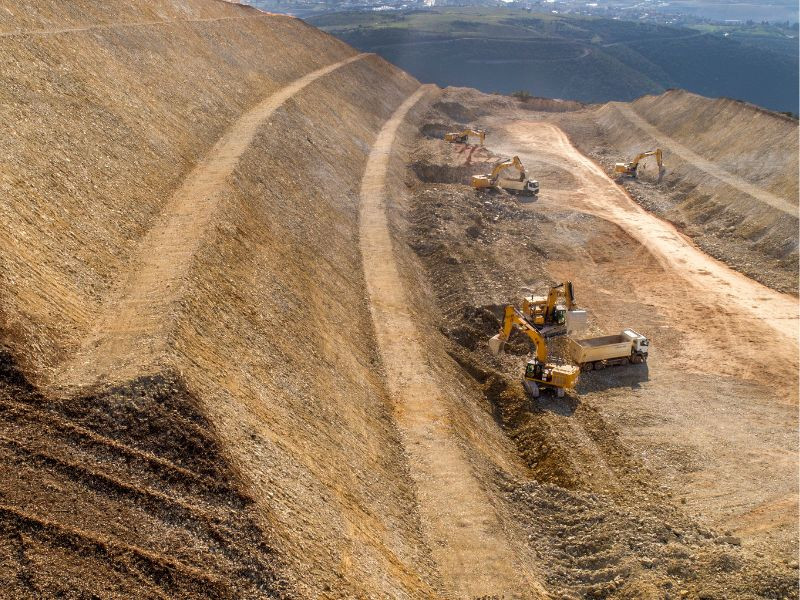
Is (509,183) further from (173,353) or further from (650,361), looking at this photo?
(173,353)

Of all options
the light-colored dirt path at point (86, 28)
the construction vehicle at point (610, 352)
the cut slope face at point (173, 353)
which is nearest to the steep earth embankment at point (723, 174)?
the construction vehicle at point (610, 352)

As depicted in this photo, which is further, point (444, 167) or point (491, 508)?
point (444, 167)

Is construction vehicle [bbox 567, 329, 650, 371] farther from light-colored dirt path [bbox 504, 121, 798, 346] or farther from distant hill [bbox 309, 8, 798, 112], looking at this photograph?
distant hill [bbox 309, 8, 798, 112]

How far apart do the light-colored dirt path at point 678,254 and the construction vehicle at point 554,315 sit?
10.1 metres

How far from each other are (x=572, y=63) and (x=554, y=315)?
4943 inches

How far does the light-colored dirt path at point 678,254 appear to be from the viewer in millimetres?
30578

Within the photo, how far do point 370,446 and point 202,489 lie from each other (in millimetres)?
6133

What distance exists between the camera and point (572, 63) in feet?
445

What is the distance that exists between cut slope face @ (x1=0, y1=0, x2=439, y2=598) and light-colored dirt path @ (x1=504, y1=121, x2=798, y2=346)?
18133 mm

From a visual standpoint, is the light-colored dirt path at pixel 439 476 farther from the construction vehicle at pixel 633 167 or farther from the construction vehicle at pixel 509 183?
the construction vehicle at pixel 633 167

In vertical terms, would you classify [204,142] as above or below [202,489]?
above

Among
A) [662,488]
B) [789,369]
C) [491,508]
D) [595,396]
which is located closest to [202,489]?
[491,508]

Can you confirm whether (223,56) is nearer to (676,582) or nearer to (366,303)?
(366,303)

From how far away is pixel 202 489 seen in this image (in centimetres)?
1151
